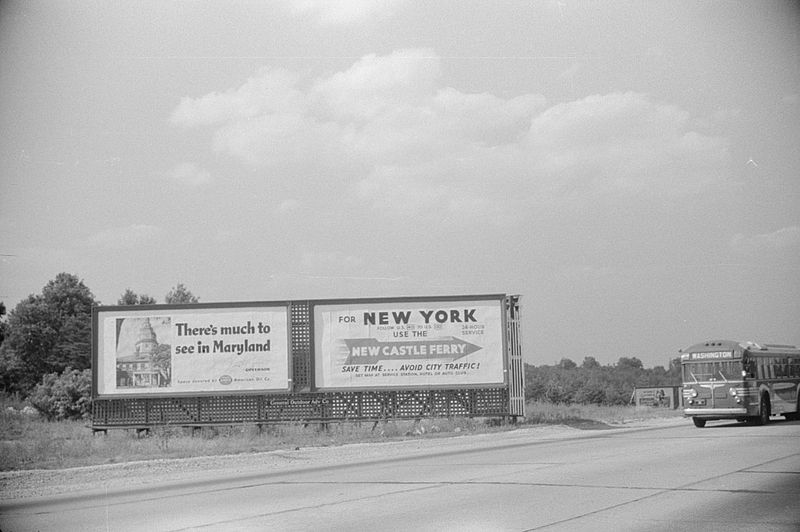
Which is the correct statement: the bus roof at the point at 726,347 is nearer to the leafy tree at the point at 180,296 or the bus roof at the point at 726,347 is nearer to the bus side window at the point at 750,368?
the bus side window at the point at 750,368

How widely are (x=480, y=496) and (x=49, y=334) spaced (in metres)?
56.7

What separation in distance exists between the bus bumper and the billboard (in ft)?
20.0

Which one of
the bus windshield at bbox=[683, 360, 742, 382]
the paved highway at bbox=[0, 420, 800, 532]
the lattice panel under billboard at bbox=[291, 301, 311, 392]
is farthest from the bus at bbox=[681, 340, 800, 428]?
the lattice panel under billboard at bbox=[291, 301, 311, 392]

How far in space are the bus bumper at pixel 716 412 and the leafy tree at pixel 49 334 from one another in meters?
42.3

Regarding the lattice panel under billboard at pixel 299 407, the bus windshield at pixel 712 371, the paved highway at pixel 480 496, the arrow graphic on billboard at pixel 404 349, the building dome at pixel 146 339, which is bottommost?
the paved highway at pixel 480 496

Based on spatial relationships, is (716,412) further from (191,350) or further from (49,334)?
(49,334)

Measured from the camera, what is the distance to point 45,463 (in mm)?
19516

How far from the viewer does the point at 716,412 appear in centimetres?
2803

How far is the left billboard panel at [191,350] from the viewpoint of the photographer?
29.9m

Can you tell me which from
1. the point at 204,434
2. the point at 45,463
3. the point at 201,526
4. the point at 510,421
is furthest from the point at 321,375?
the point at 201,526

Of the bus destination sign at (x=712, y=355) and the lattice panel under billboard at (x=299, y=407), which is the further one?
the lattice panel under billboard at (x=299, y=407)

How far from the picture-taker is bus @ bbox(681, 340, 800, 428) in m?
28.0

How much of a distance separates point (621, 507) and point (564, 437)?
1503 cm

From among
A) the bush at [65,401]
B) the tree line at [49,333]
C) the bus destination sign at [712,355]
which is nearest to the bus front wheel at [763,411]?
the bus destination sign at [712,355]
